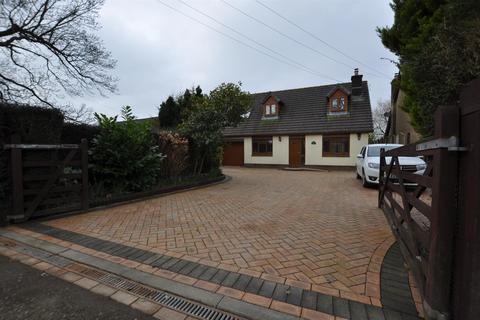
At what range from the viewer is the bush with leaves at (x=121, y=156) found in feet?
21.0

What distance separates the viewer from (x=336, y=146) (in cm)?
1656

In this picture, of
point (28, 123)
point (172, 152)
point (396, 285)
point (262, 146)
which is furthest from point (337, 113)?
point (28, 123)

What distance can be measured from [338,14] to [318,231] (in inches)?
380

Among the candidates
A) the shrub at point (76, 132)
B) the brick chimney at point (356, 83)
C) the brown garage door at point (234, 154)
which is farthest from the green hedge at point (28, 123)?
the brick chimney at point (356, 83)

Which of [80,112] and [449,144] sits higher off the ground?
[80,112]

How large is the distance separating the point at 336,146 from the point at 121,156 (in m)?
13.8

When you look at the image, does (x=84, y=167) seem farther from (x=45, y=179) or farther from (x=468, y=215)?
(x=468, y=215)

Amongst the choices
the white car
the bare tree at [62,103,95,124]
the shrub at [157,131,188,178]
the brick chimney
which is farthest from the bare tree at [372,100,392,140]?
the bare tree at [62,103,95,124]

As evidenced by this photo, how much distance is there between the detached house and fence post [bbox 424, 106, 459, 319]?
14453mm

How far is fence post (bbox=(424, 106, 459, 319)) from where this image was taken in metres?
1.64

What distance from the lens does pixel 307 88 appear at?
1978cm

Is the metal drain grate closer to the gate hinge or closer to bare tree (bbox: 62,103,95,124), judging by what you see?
the gate hinge

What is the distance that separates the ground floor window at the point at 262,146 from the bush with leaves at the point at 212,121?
7.03 m

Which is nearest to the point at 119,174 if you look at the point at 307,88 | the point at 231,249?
the point at 231,249
